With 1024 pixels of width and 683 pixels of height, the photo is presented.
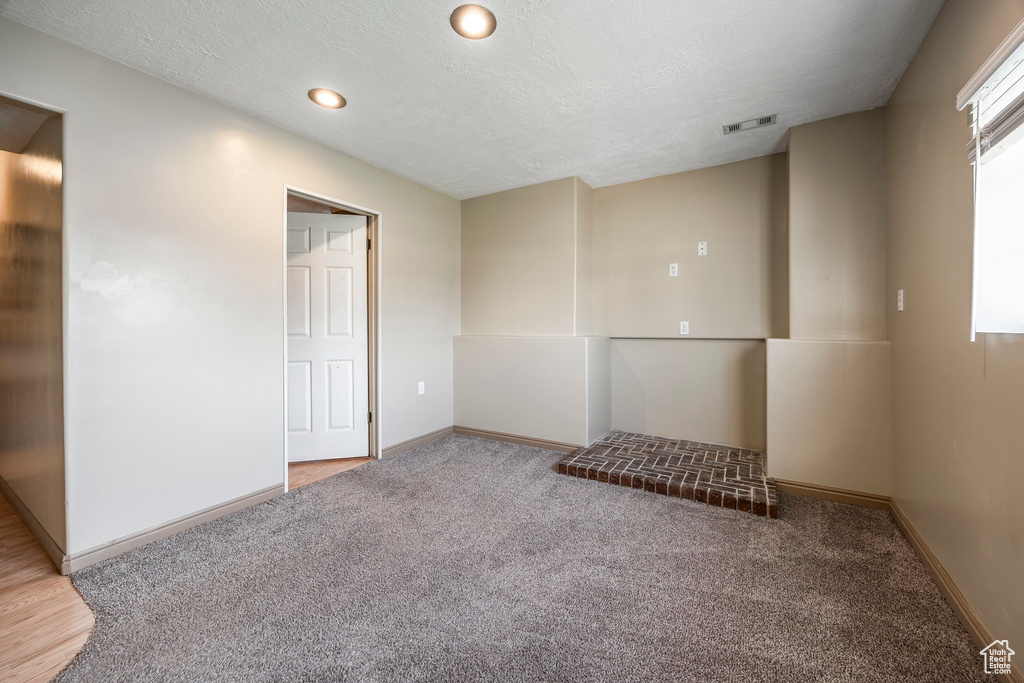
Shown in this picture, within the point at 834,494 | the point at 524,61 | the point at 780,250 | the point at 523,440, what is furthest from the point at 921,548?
the point at 524,61

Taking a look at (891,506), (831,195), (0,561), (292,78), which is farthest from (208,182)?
(891,506)

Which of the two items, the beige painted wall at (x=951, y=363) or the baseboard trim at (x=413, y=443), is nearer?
the beige painted wall at (x=951, y=363)

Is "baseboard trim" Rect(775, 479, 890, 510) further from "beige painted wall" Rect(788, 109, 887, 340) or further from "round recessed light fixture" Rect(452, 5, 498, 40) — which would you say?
"round recessed light fixture" Rect(452, 5, 498, 40)

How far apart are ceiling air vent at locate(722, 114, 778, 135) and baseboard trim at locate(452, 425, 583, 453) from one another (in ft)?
8.77

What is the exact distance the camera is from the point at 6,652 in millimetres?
1380

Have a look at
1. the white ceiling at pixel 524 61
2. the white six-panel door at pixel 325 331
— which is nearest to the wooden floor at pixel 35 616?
the white six-panel door at pixel 325 331

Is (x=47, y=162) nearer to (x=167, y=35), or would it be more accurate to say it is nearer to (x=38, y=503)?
(x=167, y=35)

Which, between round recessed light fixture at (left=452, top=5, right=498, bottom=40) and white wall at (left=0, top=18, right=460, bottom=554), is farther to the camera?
white wall at (left=0, top=18, right=460, bottom=554)

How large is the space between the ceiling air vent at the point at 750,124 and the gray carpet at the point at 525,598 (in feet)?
8.19

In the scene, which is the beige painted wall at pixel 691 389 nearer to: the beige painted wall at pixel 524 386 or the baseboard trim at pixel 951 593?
the beige painted wall at pixel 524 386

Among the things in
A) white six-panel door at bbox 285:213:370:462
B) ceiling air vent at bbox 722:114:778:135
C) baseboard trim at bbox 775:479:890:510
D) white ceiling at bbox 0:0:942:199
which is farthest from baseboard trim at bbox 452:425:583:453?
ceiling air vent at bbox 722:114:778:135

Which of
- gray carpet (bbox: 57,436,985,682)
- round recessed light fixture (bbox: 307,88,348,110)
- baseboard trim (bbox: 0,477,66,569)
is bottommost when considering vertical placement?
gray carpet (bbox: 57,436,985,682)

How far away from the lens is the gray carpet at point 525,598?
4.26ft

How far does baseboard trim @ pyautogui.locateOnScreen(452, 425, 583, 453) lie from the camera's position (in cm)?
355
